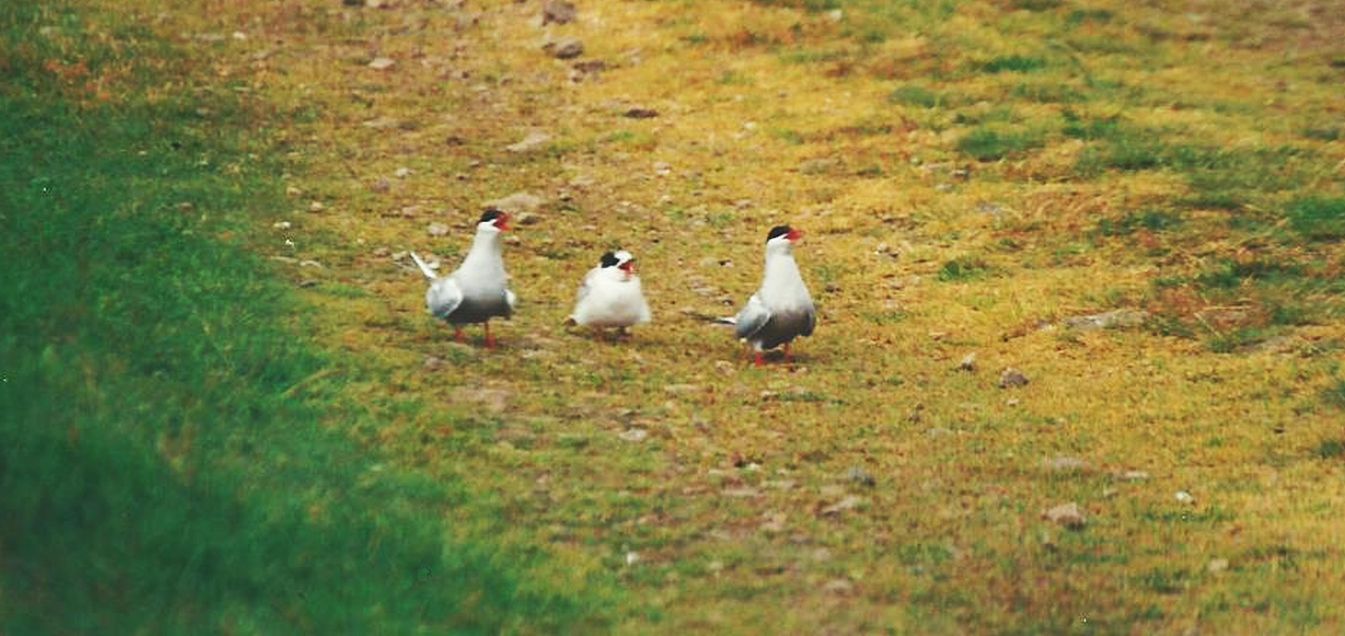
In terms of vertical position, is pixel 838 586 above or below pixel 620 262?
below

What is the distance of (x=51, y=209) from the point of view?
41.4 ft

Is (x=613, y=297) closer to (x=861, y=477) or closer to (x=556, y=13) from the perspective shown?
(x=861, y=477)

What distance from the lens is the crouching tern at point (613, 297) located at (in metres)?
12.5

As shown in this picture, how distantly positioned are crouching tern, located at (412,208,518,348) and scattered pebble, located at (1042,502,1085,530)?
4.12m

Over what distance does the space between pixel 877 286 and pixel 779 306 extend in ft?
9.37

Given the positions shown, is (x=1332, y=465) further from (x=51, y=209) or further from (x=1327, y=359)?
(x=51, y=209)

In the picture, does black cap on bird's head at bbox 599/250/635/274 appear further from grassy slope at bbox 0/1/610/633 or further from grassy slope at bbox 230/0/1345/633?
grassy slope at bbox 0/1/610/633

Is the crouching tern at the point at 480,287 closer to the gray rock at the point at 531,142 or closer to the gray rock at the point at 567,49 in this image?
the gray rock at the point at 531,142

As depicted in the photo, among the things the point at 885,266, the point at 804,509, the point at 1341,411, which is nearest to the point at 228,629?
the point at 804,509

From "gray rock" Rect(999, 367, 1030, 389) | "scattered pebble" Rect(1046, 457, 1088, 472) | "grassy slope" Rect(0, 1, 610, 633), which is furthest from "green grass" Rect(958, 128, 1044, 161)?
"scattered pebble" Rect(1046, 457, 1088, 472)

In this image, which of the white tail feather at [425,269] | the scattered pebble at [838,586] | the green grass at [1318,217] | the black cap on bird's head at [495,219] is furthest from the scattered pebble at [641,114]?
the scattered pebble at [838,586]

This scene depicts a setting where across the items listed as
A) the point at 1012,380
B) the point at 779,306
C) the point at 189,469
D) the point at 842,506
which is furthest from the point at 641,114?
the point at 189,469

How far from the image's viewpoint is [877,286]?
49.3 ft

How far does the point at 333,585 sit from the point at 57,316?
2.91 metres
